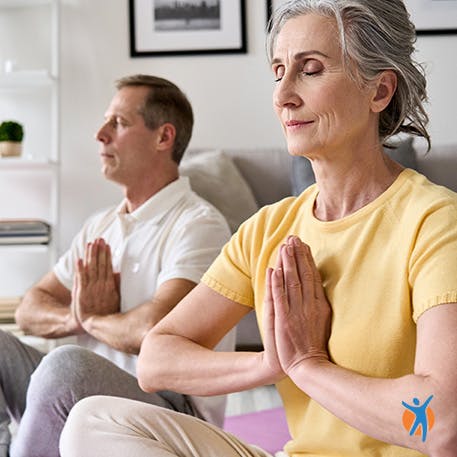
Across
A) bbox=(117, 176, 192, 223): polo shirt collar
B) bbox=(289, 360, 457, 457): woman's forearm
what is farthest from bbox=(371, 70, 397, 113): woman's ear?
bbox=(117, 176, 192, 223): polo shirt collar

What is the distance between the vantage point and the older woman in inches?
40.3

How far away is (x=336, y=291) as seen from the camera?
3.81 feet

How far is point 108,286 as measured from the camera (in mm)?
1997

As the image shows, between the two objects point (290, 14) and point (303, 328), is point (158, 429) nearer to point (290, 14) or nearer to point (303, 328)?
point (303, 328)

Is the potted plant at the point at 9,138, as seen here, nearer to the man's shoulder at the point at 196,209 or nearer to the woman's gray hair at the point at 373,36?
the man's shoulder at the point at 196,209

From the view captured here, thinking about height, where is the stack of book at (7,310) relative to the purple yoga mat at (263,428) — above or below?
above

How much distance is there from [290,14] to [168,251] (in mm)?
874

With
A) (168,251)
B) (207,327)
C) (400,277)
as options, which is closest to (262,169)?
(168,251)

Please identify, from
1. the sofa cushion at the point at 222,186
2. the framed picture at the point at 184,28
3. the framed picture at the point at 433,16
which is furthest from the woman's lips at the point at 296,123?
the framed picture at the point at 433,16

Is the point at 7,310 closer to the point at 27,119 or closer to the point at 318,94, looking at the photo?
the point at 27,119

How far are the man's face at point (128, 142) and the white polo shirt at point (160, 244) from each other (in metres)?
0.11

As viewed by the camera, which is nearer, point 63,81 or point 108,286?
point 108,286

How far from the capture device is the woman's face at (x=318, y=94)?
47.1 inches

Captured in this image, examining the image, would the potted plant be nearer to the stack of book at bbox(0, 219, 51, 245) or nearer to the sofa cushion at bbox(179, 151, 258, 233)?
the stack of book at bbox(0, 219, 51, 245)
